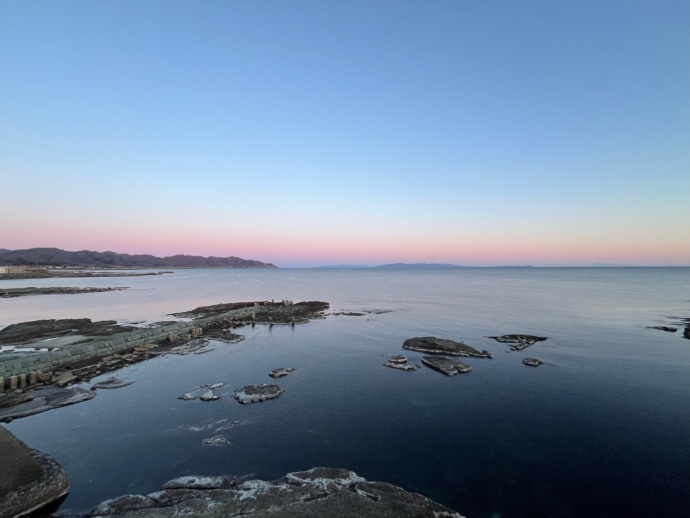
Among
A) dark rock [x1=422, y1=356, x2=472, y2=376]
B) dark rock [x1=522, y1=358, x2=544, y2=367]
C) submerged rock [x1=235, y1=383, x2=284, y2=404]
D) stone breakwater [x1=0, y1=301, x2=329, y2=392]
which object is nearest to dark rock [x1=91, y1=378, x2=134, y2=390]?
stone breakwater [x1=0, y1=301, x2=329, y2=392]

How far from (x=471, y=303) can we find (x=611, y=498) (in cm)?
5228

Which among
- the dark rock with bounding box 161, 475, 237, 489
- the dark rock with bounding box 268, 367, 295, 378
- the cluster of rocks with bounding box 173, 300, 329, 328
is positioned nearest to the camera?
the dark rock with bounding box 161, 475, 237, 489

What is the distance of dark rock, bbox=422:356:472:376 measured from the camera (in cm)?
2281

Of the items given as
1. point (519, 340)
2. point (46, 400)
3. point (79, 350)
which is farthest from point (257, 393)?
point (519, 340)

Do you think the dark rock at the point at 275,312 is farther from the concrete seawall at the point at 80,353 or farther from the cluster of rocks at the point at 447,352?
the cluster of rocks at the point at 447,352

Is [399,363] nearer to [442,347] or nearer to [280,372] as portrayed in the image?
[442,347]

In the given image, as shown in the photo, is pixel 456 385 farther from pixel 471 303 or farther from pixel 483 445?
pixel 471 303

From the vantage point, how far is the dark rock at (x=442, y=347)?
1055 inches

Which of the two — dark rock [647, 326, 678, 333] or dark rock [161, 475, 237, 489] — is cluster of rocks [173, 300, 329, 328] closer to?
dark rock [161, 475, 237, 489]

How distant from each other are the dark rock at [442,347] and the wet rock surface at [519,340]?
4516 mm

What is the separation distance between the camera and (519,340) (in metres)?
31.2

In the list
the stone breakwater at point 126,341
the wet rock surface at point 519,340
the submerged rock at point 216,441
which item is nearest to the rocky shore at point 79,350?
the stone breakwater at point 126,341

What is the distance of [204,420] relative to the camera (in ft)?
52.1

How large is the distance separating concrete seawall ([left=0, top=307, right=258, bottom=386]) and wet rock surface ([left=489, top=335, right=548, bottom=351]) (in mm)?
32671
